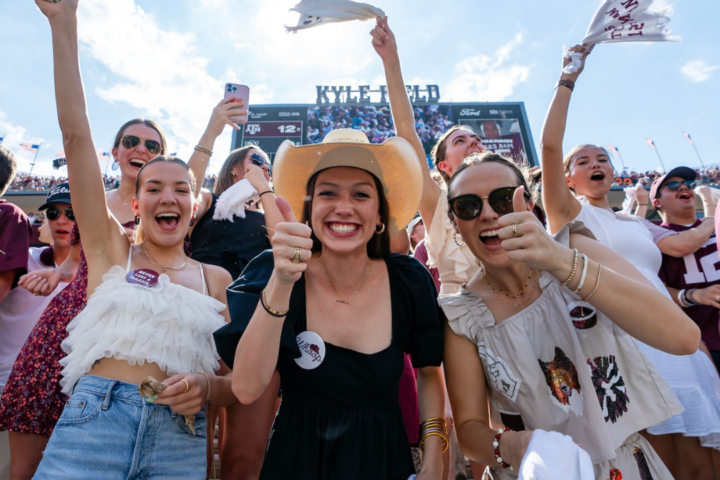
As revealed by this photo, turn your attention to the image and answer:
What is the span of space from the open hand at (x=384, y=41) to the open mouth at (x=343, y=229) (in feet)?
5.48

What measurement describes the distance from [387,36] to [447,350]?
7.71 feet

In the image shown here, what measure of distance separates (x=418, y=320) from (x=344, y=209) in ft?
2.14

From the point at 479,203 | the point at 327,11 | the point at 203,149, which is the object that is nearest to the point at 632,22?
the point at 479,203

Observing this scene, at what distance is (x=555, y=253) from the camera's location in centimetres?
144

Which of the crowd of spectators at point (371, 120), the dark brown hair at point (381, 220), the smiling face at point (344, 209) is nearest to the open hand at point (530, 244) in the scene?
the smiling face at point (344, 209)

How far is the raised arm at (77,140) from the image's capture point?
200 centimetres

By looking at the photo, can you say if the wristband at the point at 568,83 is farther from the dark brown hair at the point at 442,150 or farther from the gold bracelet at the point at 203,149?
the gold bracelet at the point at 203,149

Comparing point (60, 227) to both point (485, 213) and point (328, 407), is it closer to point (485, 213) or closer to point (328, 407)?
point (328, 407)

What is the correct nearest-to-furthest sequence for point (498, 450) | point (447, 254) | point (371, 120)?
1. point (498, 450)
2. point (447, 254)
3. point (371, 120)

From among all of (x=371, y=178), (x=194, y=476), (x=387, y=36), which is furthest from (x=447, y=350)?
(x=387, y=36)

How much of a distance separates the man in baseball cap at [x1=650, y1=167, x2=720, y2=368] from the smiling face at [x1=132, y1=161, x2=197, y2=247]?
421 cm

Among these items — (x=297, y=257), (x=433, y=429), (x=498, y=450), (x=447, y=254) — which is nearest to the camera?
(x=297, y=257)

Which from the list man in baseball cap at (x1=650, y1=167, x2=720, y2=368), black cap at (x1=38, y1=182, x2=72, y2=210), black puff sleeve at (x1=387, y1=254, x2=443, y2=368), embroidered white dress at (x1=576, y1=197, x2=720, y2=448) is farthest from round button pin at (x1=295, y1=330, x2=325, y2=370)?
man in baseball cap at (x1=650, y1=167, x2=720, y2=368)

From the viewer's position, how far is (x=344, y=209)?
1.88 meters
